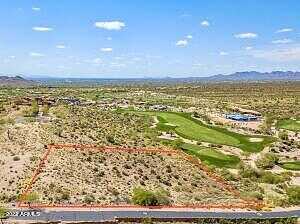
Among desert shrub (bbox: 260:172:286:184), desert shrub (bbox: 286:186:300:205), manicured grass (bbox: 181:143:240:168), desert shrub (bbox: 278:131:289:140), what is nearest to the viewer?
desert shrub (bbox: 286:186:300:205)

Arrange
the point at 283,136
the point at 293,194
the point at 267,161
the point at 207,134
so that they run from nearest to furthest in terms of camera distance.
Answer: the point at 293,194, the point at 267,161, the point at 283,136, the point at 207,134

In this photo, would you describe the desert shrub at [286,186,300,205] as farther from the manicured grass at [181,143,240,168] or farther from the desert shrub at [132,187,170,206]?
the manicured grass at [181,143,240,168]

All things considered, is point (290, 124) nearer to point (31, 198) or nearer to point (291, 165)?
point (291, 165)

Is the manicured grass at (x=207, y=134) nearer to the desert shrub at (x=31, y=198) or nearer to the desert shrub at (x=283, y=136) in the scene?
the desert shrub at (x=283, y=136)

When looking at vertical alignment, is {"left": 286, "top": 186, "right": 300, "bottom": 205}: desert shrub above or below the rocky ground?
below

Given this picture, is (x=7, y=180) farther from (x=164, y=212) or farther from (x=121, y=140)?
(x=121, y=140)

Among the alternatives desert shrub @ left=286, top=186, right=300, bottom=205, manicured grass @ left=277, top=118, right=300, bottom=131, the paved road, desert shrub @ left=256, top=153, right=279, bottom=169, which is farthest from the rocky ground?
manicured grass @ left=277, top=118, right=300, bottom=131

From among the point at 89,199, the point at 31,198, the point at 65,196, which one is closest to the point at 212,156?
the point at 89,199
